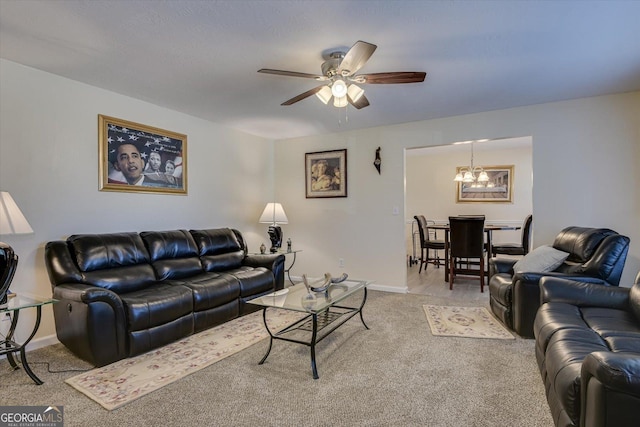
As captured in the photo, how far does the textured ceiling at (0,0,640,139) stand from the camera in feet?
6.56

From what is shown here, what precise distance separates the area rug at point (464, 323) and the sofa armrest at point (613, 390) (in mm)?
1829

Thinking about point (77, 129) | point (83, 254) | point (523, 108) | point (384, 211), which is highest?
point (523, 108)

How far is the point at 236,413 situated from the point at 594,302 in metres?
2.46

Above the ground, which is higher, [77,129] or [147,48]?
[147,48]

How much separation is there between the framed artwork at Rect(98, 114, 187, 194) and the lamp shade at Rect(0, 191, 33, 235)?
94 centimetres

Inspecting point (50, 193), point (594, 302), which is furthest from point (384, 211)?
point (50, 193)

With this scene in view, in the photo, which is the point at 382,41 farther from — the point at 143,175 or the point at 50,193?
the point at 50,193

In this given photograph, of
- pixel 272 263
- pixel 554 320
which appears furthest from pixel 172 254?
pixel 554 320

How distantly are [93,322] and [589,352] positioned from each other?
2.92 m

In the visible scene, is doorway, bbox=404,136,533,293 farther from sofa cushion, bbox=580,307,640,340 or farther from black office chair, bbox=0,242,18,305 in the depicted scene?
black office chair, bbox=0,242,18,305

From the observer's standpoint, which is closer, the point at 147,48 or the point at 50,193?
the point at 147,48

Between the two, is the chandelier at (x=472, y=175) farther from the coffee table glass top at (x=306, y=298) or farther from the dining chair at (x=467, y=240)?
the coffee table glass top at (x=306, y=298)

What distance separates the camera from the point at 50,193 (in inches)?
116

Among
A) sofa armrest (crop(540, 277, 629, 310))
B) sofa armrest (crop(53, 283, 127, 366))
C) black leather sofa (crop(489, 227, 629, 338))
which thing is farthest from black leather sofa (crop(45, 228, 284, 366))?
sofa armrest (crop(540, 277, 629, 310))
